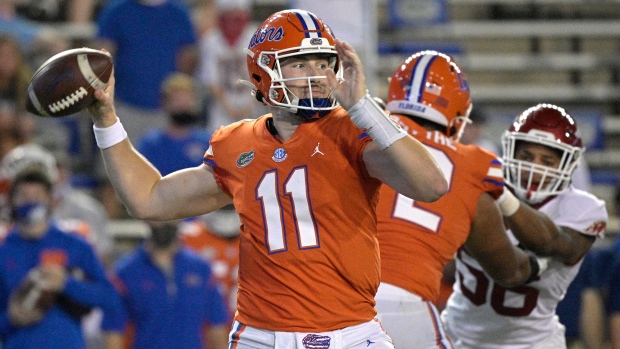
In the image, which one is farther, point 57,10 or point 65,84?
point 57,10

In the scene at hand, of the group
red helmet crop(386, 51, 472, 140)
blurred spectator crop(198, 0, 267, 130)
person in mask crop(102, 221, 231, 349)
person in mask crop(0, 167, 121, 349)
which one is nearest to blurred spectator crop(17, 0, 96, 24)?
blurred spectator crop(198, 0, 267, 130)

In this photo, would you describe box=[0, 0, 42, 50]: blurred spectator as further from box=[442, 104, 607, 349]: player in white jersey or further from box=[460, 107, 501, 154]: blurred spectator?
box=[442, 104, 607, 349]: player in white jersey

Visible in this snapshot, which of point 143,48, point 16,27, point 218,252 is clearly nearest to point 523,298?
point 218,252

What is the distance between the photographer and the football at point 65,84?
3191mm

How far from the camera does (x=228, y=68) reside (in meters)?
8.05

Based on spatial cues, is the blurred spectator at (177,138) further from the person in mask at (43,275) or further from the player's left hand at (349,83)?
the player's left hand at (349,83)

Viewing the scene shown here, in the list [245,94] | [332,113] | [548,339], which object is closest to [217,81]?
[245,94]

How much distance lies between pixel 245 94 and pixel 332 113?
485cm

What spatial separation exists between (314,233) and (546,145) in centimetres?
151

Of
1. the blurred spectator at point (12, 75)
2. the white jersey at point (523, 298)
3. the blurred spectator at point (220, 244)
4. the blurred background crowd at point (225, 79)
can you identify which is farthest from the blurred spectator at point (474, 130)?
the blurred spectator at point (12, 75)

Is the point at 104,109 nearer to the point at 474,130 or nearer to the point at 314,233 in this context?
the point at 314,233

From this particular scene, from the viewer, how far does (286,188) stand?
3059mm

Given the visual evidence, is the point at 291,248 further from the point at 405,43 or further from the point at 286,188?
the point at 405,43

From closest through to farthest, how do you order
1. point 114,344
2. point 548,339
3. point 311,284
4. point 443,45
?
point 311,284, point 548,339, point 114,344, point 443,45
